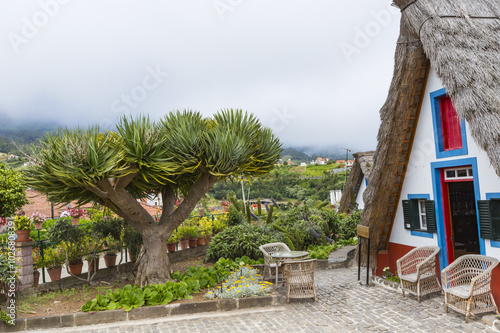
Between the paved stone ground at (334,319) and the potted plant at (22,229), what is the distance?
7.15 feet

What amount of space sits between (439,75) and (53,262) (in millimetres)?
8565

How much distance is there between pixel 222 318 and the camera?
6273 mm

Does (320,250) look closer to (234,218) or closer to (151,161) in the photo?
(234,218)

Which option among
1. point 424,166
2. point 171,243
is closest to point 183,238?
point 171,243

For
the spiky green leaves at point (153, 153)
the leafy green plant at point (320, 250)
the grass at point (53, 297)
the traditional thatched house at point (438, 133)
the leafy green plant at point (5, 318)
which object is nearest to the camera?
the traditional thatched house at point (438, 133)

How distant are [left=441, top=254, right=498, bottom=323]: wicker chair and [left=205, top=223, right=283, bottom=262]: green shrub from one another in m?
5.33

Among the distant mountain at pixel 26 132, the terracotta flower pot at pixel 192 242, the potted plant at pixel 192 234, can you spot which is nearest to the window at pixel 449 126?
the distant mountain at pixel 26 132

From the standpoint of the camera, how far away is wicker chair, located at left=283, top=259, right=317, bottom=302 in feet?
22.7

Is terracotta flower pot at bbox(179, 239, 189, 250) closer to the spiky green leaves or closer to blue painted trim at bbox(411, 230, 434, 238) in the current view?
the spiky green leaves

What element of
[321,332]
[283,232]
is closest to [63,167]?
[321,332]

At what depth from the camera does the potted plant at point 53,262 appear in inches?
299

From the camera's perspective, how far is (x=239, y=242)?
34.8ft

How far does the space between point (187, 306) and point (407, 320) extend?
3869mm

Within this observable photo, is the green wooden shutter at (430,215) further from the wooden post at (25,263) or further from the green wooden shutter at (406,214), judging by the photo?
the wooden post at (25,263)
